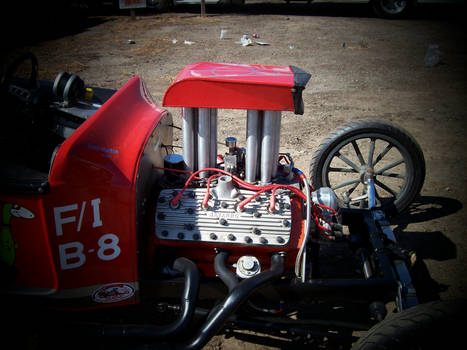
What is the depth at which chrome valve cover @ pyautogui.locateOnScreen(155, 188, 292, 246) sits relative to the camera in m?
2.10

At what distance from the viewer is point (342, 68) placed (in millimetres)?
7824

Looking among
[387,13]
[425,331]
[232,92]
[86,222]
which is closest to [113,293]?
[86,222]

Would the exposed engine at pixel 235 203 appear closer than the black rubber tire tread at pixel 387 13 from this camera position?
Yes

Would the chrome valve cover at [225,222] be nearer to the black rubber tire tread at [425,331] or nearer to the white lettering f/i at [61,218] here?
the white lettering f/i at [61,218]

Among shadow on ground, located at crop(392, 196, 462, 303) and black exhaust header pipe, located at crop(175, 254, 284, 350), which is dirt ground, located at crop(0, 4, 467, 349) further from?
black exhaust header pipe, located at crop(175, 254, 284, 350)

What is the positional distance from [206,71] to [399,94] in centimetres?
541

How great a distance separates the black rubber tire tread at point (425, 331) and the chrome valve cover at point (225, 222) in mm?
697

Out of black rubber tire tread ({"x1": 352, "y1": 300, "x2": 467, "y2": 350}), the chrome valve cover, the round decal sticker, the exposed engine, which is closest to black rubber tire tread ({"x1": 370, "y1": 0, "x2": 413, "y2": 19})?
the exposed engine

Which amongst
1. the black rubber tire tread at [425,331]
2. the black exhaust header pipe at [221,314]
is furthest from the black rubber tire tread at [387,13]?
the black exhaust header pipe at [221,314]

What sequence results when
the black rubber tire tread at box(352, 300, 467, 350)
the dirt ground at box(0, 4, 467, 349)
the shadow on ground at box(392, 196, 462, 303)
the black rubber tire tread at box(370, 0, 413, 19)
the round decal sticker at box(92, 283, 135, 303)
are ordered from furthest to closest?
the black rubber tire tread at box(370, 0, 413, 19) < the dirt ground at box(0, 4, 467, 349) < the shadow on ground at box(392, 196, 462, 303) < the round decal sticker at box(92, 283, 135, 303) < the black rubber tire tread at box(352, 300, 467, 350)

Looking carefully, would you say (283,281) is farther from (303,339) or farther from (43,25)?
(43,25)

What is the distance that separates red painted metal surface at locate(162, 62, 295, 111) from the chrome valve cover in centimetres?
59

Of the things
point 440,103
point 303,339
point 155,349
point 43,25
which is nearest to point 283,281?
point 303,339

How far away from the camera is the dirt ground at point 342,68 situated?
3514mm
